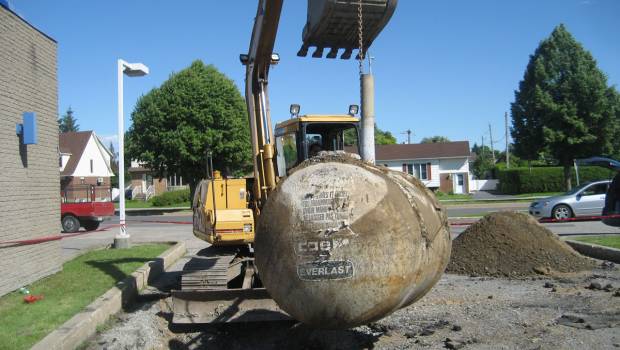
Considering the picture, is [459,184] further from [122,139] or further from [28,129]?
[28,129]

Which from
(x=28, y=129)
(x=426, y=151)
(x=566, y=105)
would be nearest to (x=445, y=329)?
(x=28, y=129)

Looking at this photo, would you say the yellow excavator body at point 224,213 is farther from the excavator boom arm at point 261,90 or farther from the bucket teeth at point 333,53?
the bucket teeth at point 333,53

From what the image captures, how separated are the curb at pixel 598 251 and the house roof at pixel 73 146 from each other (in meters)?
49.2

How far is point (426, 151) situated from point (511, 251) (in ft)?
149

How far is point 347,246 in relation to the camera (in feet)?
12.6

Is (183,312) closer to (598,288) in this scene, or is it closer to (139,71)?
(598,288)

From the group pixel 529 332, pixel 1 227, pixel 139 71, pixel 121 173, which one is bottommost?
pixel 529 332

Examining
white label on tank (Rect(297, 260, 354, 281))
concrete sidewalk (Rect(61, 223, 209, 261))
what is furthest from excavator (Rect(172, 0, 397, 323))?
concrete sidewalk (Rect(61, 223, 209, 261))

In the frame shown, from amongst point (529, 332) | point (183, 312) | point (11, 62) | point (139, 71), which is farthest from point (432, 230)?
point (139, 71)

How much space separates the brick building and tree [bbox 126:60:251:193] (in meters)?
22.9

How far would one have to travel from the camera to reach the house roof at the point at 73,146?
53862mm

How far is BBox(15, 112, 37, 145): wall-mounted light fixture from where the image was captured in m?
9.27

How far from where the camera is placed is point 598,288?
8.57 m

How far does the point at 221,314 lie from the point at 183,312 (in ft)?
1.63
